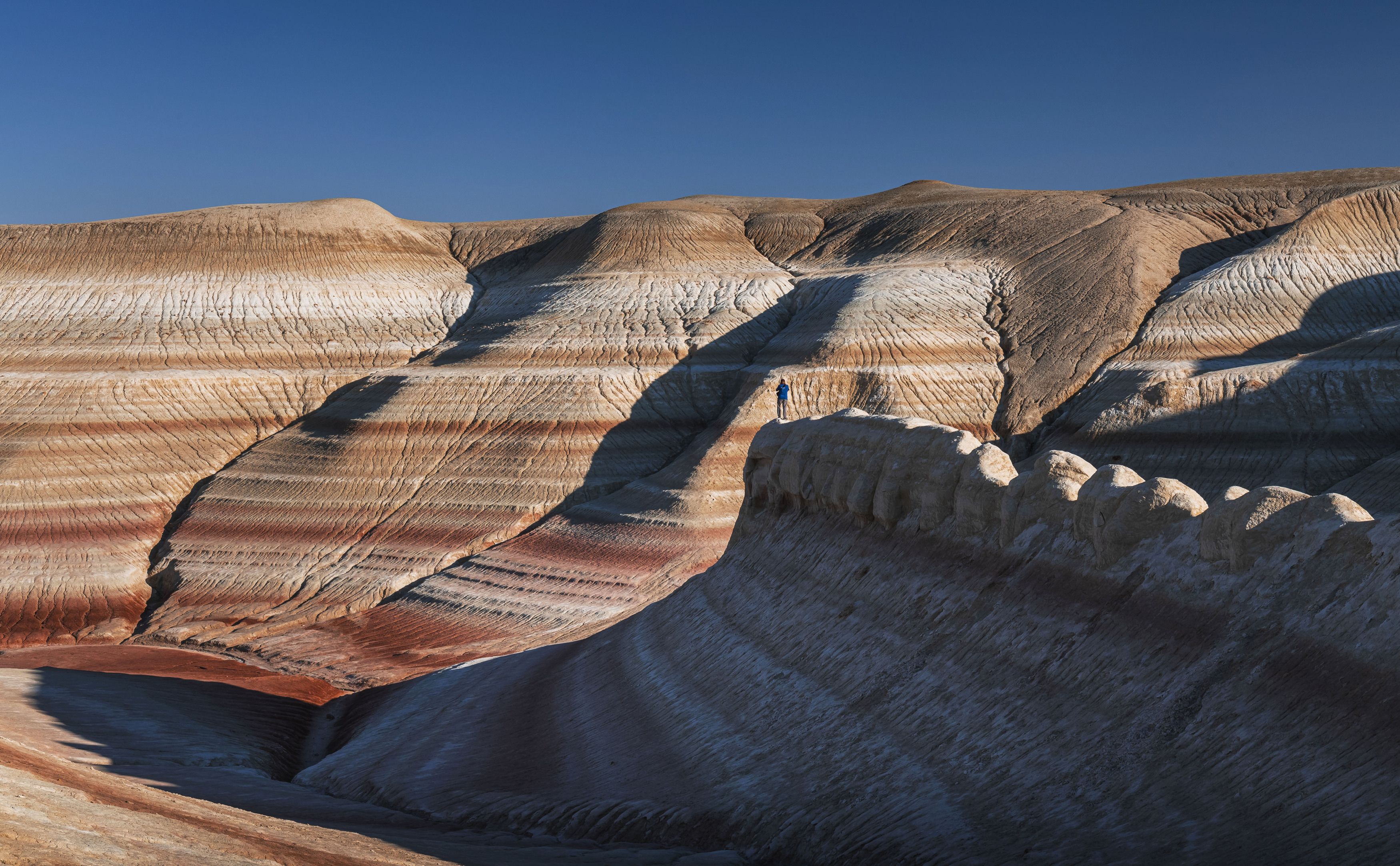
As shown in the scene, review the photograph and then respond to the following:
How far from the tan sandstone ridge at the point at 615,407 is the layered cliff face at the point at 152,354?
0.19 meters

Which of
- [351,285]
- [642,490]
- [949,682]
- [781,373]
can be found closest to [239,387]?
[351,285]

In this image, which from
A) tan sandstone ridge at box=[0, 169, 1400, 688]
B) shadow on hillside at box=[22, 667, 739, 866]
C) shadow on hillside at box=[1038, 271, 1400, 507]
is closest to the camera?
shadow on hillside at box=[22, 667, 739, 866]

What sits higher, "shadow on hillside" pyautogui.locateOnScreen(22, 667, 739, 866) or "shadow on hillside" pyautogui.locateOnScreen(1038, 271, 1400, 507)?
"shadow on hillside" pyautogui.locateOnScreen(1038, 271, 1400, 507)

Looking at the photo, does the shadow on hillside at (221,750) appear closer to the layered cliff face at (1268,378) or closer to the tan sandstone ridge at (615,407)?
the tan sandstone ridge at (615,407)

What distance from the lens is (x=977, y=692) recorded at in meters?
9.28

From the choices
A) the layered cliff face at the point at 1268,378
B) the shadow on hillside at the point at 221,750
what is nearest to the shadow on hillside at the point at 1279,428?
the layered cliff face at the point at 1268,378

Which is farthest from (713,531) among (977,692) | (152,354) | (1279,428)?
(152,354)

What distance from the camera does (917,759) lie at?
9.11 meters

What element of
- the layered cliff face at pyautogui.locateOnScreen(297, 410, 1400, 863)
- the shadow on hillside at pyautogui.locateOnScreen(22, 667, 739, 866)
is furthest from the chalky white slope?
the layered cliff face at pyautogui.locateOnScreen(297, 410, 1400, 863)

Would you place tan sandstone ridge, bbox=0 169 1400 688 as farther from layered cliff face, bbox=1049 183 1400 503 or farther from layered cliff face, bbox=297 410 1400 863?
layered cliff face, bbox=297 410 1400 863

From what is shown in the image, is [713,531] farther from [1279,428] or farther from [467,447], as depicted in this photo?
[1279,428]

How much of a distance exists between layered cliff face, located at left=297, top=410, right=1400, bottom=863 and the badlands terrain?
4 cm

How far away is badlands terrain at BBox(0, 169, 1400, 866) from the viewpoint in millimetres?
7605

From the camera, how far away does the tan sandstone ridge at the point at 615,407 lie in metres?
29.9
